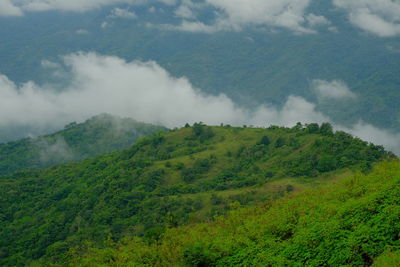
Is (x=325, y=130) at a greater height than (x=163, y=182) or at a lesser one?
greater

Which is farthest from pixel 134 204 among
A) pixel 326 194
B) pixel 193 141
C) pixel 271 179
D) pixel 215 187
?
pixel 326 194

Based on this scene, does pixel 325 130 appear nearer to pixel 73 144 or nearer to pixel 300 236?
pixel 300 236

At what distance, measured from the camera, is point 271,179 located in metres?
72.6

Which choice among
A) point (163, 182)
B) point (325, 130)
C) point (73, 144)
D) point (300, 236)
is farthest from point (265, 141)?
point (73, 144)

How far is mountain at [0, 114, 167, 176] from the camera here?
A: 5620 inches

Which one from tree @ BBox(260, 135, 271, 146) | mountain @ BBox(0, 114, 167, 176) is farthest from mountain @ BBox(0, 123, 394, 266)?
mountain @ BBox(0, 114, 167, 176)

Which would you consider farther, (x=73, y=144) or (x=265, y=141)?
(x=73, y=144)

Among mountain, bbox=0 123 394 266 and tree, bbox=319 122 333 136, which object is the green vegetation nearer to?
mountain, bbox=0 123 394 266

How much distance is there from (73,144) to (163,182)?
77.7 meters

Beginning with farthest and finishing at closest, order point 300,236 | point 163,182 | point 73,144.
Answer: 1. point 73,144
2. point 163,182
3. point 300,236

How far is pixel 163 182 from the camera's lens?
277 ft

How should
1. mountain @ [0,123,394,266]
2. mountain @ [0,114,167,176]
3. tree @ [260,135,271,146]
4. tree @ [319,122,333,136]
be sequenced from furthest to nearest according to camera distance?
1. mountain @ [0,114,167,176]
2. tree @ [260,135,271,146]
3. tree @ [319,122,333,136]
4. mountain @ [0,123,394,266]

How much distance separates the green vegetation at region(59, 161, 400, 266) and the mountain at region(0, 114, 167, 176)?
4487 inches

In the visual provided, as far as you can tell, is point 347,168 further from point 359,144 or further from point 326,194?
point 326,194
